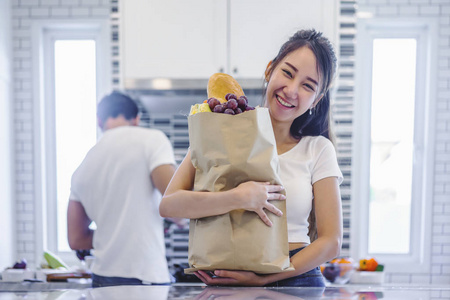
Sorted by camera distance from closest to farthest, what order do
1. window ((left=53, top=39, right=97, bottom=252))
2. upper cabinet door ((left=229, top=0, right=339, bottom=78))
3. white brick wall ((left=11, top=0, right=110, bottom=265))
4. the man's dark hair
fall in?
the man's dark hair, upper cabinet door ((left=229, top=0, right=339, bottom=78)), white brick wall ((left=11, top=0, right=110, bottom=265)), window ((left=53, top=39, right=97, bottom=252))

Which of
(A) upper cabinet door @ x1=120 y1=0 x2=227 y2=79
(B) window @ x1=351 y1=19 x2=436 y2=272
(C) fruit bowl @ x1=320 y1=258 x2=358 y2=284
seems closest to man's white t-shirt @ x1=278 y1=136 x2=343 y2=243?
(C) fruit bowl @ x1=320 y1=258 x2=358 y2=284

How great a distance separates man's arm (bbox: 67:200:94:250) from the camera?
5.65ft

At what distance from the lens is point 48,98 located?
108 inches

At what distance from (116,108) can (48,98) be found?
1216 millimetres

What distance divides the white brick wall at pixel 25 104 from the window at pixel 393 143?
181cm

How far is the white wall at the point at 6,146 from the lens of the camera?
2494 mm

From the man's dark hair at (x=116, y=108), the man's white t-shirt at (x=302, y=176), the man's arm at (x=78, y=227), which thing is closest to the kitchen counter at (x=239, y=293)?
the man's white t-shirt at (x=302, y=176)

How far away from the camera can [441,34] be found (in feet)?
8.59

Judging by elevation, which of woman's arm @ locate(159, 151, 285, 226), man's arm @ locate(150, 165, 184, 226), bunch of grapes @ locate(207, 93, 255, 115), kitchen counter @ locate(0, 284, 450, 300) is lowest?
kitchen counter @ locate(0, 284, 450, 300)

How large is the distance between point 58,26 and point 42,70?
31cm

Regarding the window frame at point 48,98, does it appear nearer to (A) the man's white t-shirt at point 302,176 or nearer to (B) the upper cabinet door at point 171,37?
(B) the upper cabinet door at point 171,37

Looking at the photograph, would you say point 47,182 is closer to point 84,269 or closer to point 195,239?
point 84,269

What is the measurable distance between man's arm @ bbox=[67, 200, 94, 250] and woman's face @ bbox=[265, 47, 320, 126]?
3.61 ft

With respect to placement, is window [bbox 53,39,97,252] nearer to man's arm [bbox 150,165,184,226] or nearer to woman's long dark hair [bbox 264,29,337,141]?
man's arm [bbox 150,165,184,226]
